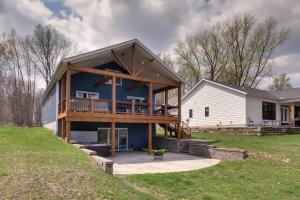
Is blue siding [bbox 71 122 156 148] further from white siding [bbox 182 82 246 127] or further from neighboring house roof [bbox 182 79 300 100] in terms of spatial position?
neighboring house roof [bbox 182 79 300 100]

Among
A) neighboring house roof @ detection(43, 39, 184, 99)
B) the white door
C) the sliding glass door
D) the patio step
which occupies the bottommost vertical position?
the patio step

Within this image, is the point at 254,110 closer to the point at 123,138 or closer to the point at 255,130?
the point at 255,130

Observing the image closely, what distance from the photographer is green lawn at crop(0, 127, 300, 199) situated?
6.98 m

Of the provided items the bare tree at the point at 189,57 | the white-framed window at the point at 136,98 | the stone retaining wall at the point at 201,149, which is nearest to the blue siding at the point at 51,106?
the white-framed window at the point at 136,98

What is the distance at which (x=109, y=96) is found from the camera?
2273 cm

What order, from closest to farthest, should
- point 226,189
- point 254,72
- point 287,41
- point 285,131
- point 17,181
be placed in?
point 17,181, point 226,189, point 285,131, point 287,41, point 254,72

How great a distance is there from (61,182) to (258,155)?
1168 centimetres

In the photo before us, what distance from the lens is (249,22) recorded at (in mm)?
41688

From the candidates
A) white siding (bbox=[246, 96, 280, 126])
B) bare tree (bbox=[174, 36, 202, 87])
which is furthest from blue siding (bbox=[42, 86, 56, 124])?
bare tree (bbox=[174, 36, 202, 87])

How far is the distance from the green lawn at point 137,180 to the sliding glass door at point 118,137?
763 cm

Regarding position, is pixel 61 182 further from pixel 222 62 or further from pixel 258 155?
pixel 222 62

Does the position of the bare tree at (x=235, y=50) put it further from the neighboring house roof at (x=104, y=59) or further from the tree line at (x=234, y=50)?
the neighboring house roof at (x=104, y=59)

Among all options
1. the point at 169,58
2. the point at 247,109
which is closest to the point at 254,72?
the point at 169,58

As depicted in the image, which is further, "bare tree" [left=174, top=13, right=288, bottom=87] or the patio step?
"bare tree" [left=174, top=13, right=288, bottom=87]
